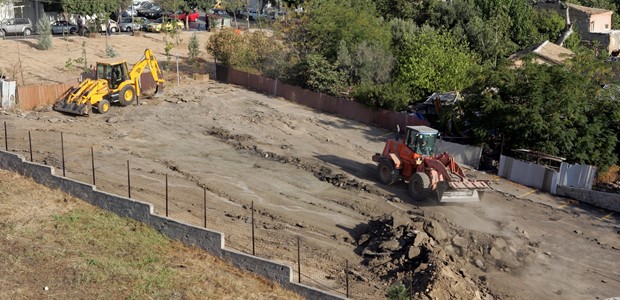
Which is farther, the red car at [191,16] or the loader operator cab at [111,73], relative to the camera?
the red car at [191,16]

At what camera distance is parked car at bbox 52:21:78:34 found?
181 ft

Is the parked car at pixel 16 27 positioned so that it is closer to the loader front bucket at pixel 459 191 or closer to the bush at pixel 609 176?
the loader front bucket at pixel 459 191

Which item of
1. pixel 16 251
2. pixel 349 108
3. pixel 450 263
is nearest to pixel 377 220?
pixel 450 263

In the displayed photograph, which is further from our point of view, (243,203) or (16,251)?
(243,203)

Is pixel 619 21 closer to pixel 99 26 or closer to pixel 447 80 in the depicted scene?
pixel 447 80

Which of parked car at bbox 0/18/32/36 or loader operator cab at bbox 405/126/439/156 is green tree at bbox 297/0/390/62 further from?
parked car at bbox 0/18/32/36

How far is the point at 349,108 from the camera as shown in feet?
132

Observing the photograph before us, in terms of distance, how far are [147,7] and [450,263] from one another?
2280 inches

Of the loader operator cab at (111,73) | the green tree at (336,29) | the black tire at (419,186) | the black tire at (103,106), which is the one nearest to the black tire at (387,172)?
the black tire at (419,186)

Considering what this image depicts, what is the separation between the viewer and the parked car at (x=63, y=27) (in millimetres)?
55147

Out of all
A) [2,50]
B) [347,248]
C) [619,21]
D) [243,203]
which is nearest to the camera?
[347,248]

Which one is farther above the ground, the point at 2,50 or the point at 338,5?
the point at 338,5

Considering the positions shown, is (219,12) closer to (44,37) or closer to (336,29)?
(44,37)

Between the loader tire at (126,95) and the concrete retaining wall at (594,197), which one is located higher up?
the loader tire at (126,95)
